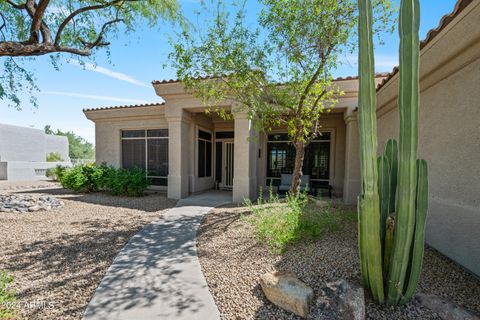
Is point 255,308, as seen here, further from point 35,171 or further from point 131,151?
point 35,171

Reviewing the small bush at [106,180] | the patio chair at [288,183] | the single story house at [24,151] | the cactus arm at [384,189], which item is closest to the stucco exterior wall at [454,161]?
the cactus arm at [384,189]

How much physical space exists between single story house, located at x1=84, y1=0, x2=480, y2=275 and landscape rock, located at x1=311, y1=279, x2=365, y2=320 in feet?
6.41

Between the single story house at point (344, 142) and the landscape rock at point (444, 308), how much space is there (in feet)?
3.65

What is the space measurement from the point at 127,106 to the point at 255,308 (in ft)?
32.5

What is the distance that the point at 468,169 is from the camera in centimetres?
304

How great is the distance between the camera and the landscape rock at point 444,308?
6.75 feet

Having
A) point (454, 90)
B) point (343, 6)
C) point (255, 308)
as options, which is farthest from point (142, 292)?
point (343, 6)

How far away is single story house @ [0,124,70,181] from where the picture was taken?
1751 cm

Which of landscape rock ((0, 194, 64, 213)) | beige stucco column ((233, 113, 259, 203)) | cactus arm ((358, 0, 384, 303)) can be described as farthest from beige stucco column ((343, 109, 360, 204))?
landscape rock ((0, 194, 64, 213))

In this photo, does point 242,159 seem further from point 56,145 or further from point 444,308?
point 56,145

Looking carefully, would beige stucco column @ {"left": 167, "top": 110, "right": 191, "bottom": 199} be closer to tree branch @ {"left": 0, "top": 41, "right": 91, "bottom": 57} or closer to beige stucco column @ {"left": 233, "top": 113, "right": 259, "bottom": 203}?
beige stucco column @ {"left": 233, "top": 113, "right": 259, "bottom": 203}

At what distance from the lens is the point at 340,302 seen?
222 cm

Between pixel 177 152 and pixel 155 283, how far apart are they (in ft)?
19.7

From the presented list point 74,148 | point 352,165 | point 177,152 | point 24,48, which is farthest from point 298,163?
point 74,148
